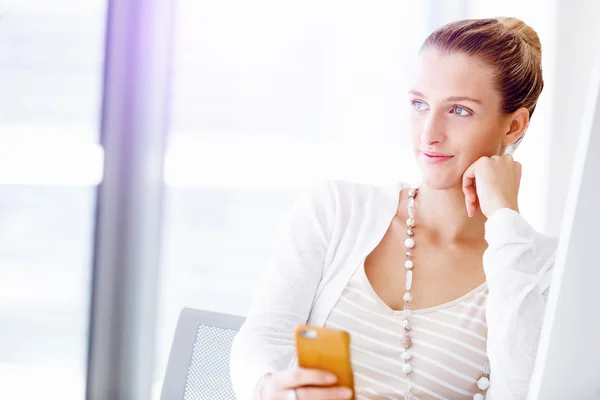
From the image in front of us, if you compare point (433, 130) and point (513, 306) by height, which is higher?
point (433, 130)

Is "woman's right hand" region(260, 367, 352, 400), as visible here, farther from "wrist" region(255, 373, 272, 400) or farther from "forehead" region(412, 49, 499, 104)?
"forehead" region(412, 49, 499, 104)

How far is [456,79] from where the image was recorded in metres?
1.52

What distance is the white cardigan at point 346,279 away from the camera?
48.8 inches

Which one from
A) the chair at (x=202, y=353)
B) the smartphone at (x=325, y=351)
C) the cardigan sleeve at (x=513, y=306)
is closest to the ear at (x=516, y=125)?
the cardigan sleeve at (x=513, y=306)

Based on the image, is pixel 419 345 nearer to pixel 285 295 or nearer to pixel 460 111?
pixel 285 295

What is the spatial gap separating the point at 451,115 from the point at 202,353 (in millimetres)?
684

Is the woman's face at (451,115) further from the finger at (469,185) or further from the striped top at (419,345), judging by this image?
the striped top at (419,345)

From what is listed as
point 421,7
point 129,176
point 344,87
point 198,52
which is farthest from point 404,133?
point 129,176

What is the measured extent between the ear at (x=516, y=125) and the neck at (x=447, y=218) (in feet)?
0.50

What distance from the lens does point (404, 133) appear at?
2928mm

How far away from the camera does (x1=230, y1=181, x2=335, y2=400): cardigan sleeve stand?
132 centimetres

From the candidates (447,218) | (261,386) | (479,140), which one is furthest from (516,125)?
(261,386)

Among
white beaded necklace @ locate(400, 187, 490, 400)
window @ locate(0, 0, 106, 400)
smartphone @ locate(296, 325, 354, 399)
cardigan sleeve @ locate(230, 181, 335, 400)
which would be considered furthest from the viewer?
window @ locate(0, 0, 106, 400)

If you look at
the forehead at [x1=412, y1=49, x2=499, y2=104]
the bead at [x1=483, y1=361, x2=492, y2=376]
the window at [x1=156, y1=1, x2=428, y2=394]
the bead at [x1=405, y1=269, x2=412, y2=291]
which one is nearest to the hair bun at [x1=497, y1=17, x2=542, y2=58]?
the forehead at [x1=412, y1=49, x2=499, y2=104]
